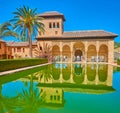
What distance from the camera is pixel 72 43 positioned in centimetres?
4109

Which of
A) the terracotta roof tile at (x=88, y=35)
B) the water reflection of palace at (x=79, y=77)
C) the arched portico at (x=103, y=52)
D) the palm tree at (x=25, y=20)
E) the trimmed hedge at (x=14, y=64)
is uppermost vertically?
the palm tree at (x=25, y=20)

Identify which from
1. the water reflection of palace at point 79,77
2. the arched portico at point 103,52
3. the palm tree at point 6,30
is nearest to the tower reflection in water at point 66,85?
the water reflection of palace at point 79,77

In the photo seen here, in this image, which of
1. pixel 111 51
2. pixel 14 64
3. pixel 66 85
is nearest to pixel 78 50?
pixel 111 51

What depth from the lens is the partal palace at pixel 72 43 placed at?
39.9 m

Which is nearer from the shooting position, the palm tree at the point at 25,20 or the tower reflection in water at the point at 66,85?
the tower reflection in water at the point at 66,85

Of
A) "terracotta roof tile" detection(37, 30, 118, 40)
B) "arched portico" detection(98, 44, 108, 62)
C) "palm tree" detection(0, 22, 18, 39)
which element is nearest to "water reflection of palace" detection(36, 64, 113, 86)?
"palm tree" detection(0, 22, 18, 39)

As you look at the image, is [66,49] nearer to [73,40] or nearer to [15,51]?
[73,40]

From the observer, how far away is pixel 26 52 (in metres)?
49.0

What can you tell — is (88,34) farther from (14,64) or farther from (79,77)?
(79,77)

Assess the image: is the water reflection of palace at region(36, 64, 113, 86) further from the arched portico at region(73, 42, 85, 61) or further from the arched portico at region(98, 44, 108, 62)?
the arched portico at region(73, 42, 85, 61)

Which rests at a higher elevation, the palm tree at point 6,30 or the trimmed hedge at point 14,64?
the palm tree at point 6,30

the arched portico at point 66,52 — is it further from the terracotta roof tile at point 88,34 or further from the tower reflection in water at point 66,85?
the tower reflection in water at point 66,85

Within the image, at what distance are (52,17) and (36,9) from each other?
11687 millimetres

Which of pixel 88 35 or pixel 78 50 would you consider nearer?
pixel 88 35
